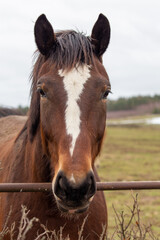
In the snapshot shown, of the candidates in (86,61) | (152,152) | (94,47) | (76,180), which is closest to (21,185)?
(76,180)

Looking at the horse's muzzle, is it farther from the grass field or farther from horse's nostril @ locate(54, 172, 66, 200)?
the grass field

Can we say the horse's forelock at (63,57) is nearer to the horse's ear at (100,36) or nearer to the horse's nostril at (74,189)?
the horse's ear at (100,36)

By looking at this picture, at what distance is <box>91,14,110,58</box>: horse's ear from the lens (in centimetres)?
310

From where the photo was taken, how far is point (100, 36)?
124 inches

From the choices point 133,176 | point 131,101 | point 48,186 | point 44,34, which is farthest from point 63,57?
point 131,101

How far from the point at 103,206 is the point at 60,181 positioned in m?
1.45

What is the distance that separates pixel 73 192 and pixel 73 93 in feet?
2.67

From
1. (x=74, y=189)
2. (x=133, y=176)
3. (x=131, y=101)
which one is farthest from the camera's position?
(x=131, y=101)

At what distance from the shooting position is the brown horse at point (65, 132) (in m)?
2.28

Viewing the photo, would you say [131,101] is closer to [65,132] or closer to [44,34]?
[44,34]

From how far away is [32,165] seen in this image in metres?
3.17

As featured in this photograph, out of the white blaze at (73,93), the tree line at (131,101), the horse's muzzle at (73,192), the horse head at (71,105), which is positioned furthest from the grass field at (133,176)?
the tree line at (131,101)

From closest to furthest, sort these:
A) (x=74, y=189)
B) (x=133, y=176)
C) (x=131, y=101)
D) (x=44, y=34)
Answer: (x=74, y=189)
(x=44, y=34)
(x=133, y=176)
(x=131, y=101)

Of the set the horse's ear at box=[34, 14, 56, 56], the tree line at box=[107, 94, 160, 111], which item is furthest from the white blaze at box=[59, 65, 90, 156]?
the tree line at box=[107, 94, 160, 111]
